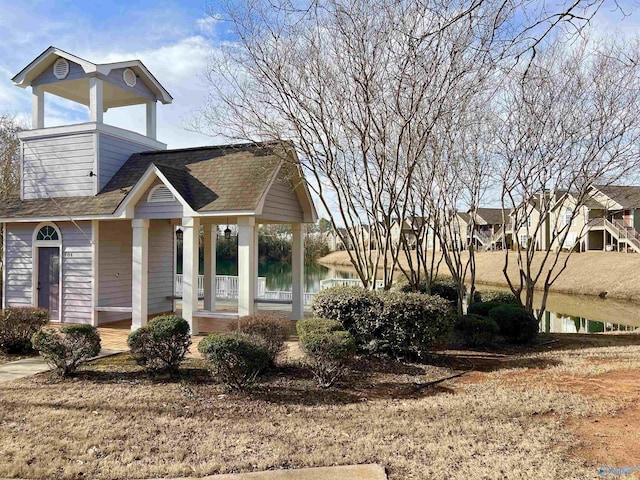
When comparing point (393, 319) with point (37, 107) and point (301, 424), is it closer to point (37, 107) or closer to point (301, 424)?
point (301, 424)

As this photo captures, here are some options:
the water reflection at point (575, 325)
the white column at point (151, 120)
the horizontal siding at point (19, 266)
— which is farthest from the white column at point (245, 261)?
the water reflection at point (575, 325)

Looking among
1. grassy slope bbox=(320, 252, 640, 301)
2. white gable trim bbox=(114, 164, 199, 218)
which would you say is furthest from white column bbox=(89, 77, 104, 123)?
grassy slope bbox=(320, 252, 640, 301)

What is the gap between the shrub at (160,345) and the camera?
7230 millimetres

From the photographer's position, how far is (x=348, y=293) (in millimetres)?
8664

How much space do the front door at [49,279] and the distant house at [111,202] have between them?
0.03 metres

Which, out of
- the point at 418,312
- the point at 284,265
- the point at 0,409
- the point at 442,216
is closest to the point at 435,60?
the point at 418,312

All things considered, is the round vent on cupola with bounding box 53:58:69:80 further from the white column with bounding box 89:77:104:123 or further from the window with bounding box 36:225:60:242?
the window with bounding box 36:225:60:242

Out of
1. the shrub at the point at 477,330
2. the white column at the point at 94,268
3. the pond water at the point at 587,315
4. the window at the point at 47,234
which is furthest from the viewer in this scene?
the pond water at the point at 587,315

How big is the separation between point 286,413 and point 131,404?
6.15 ft

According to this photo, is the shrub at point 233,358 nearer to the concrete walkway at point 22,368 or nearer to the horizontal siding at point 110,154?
the concrete walkway at point 22,368

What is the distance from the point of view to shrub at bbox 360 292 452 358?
8.17 meters

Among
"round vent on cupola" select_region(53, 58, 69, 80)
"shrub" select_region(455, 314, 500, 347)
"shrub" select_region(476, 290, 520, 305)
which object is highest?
"round vent on cupola" select_region(53, 58, 69, 80)

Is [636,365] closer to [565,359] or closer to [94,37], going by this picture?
[565,359]

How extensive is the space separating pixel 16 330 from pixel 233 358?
5.04 m
